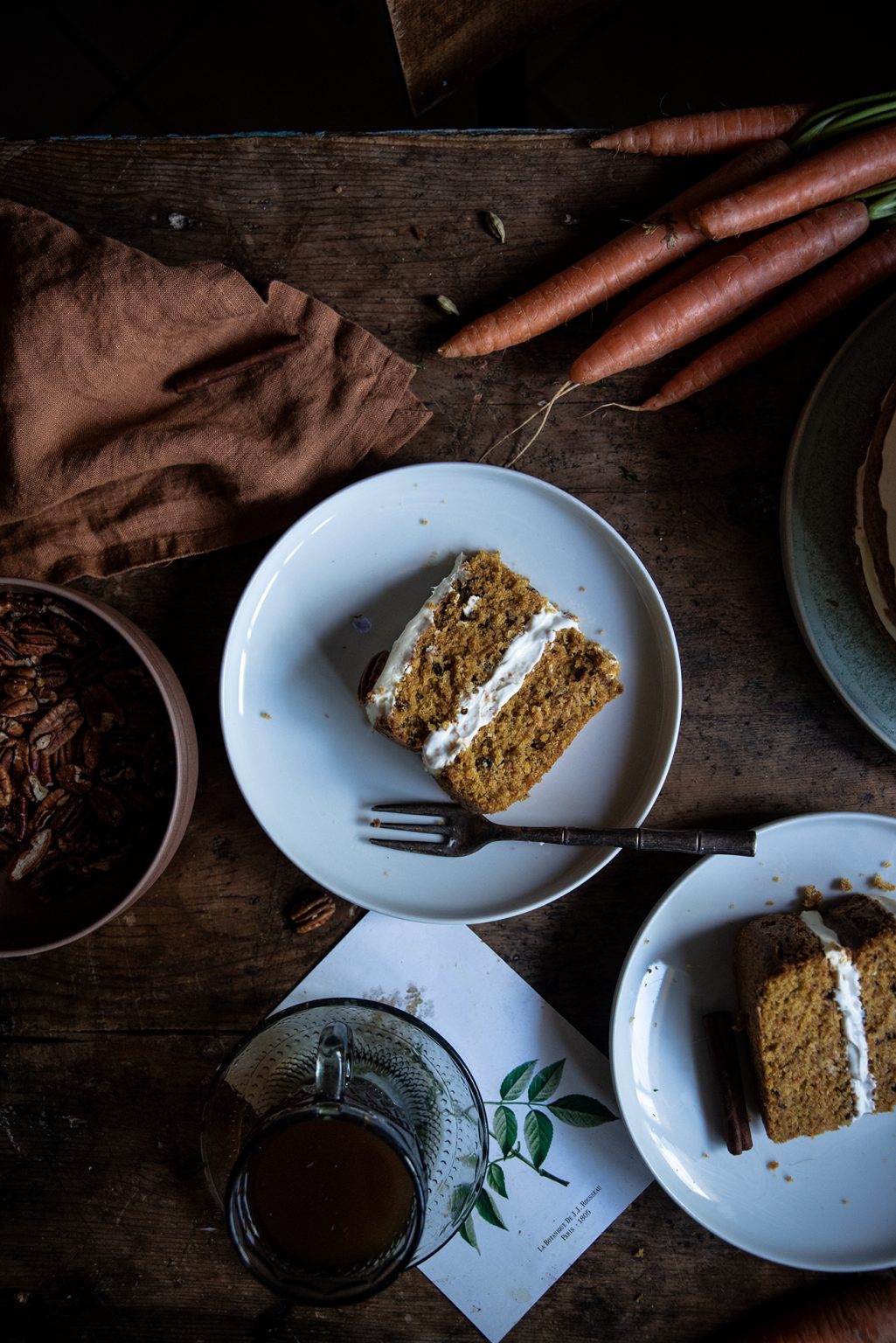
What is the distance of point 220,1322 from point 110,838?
2.86 feet

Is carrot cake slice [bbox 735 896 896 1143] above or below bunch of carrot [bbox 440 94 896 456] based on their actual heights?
below

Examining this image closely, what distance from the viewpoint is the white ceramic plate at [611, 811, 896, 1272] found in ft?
5.15

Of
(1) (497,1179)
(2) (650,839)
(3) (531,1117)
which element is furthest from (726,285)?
(1) (497,1179)

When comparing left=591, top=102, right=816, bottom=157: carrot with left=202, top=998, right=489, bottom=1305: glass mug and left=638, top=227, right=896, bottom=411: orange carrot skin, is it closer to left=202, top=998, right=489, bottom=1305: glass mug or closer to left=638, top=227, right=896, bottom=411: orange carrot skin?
left=638, top=227, right=896, bottom=411: orange carrot skin

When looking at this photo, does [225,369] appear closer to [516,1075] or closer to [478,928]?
[478,928]

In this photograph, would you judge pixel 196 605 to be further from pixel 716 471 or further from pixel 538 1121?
pixel 538 1121

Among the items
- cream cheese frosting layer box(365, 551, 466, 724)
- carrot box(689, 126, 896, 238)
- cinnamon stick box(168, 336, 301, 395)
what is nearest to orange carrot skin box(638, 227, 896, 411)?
carrot box(689, 126, 896, 238)

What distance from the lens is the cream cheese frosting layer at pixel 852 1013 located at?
1.53 metres

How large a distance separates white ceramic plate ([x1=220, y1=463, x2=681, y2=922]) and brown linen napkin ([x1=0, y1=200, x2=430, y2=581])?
127mm

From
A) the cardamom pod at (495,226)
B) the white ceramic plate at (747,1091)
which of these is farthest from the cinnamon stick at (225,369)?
the white ceramic plate at (747,1091)

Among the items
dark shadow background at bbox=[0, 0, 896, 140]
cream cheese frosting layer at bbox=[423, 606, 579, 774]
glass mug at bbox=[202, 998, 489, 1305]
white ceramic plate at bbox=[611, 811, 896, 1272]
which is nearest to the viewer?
glass mug at bbox=[202, 998, 489, 1305]

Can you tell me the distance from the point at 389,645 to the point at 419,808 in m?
0.27

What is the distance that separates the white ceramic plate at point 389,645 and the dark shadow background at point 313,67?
129cm

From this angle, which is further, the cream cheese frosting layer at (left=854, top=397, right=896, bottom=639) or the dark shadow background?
the dark shadow background
